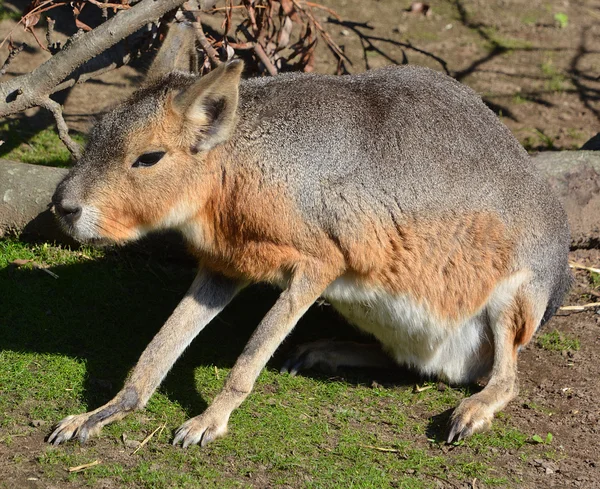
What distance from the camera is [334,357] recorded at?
5.09 metres

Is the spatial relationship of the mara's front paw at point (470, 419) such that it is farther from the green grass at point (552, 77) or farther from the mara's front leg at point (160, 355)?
the green grass at point (552, 77)

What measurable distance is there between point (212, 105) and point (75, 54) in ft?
4.65

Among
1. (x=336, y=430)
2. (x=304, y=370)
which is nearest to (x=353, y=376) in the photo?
(x=304, y=370)

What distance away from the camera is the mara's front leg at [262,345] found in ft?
13.6

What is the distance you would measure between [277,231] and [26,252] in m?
2.14

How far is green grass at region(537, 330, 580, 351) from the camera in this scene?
17.3 ft

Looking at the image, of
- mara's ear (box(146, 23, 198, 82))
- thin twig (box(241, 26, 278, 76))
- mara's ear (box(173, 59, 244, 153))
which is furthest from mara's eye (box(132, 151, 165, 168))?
thin twig (box(241, 26, 278, 76))

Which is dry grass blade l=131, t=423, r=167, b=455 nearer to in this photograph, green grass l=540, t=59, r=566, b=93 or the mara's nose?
the mara's nose

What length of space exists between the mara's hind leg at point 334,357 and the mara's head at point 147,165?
129 centimetres

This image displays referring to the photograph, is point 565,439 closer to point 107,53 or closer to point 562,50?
point 107,53

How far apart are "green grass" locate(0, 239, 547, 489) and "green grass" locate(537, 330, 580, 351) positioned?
69 cm

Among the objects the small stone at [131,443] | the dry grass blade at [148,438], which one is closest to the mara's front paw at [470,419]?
the dry grass blade at [148,438]

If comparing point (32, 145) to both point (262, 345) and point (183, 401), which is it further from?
point (262, 345)

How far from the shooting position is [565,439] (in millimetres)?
4422
